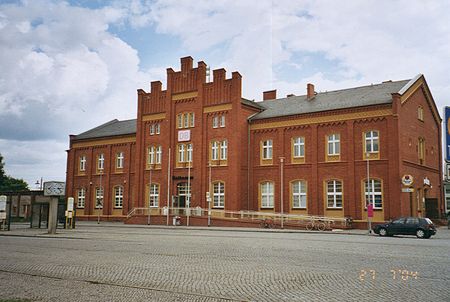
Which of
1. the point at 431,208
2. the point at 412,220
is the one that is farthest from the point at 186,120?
the point at 412,220

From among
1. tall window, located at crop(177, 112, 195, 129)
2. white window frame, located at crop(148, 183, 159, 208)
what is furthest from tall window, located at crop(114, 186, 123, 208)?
tall window, located at crop(177, 112, 195, 129)

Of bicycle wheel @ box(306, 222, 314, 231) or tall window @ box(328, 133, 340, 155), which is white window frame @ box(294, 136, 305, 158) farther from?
bicycle wheel @ box(306, 222, 314, 231)

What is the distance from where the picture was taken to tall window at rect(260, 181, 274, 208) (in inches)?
1746

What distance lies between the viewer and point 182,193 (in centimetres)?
4884

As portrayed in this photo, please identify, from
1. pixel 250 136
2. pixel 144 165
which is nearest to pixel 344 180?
pixel 250 136

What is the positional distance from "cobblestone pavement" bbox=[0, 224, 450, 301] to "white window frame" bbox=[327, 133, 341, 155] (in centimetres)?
2286

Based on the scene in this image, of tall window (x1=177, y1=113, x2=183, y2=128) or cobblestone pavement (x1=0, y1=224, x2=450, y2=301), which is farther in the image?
tall window (x1=177, y1=113, x2=183, y2=128)

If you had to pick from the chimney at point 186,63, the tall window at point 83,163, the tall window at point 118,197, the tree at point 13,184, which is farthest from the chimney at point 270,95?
the tree at point 13,184

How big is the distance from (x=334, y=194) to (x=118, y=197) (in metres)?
→ 27.2

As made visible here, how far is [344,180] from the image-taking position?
39938 mm

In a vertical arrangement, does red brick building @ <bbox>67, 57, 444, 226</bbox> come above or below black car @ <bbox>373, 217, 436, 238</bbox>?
above

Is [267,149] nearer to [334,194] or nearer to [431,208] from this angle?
[334,194]

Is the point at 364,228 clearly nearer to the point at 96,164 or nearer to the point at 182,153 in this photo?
the point at 182,153

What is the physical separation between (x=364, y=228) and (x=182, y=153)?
2047 cm
